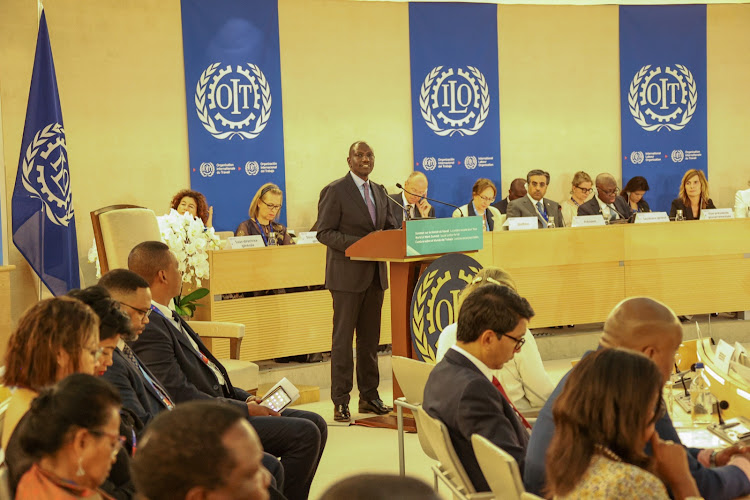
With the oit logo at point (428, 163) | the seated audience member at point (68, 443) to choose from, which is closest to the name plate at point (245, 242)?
the oit logo at point (428, 163)

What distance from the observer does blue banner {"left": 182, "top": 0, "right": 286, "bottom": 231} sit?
8.70 meters

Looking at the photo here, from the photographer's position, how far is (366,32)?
9.59 m

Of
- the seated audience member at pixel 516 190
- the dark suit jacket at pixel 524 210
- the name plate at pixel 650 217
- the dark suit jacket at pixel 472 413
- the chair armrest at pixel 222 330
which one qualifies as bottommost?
the chair armrest at pixel 222 330

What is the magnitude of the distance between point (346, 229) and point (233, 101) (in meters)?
3.47

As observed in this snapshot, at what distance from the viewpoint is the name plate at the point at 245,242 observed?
678cm

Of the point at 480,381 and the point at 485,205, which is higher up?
the point at 485,205

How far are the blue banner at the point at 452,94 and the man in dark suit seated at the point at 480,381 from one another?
658cm

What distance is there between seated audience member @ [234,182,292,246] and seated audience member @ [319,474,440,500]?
660 cm

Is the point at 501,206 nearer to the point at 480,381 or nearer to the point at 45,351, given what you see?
the point at 480,381

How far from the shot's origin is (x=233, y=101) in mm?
8867

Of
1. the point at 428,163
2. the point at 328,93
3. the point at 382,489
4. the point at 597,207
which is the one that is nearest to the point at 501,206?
the point at 428,163

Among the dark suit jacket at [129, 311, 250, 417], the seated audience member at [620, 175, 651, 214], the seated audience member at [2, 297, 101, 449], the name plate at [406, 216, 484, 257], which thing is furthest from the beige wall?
the seated audience member at [2, 297, 101, 449]

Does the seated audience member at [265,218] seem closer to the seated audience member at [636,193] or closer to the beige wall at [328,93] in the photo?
the beige wall at [328,93]

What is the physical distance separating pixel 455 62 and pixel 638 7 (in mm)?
2337
